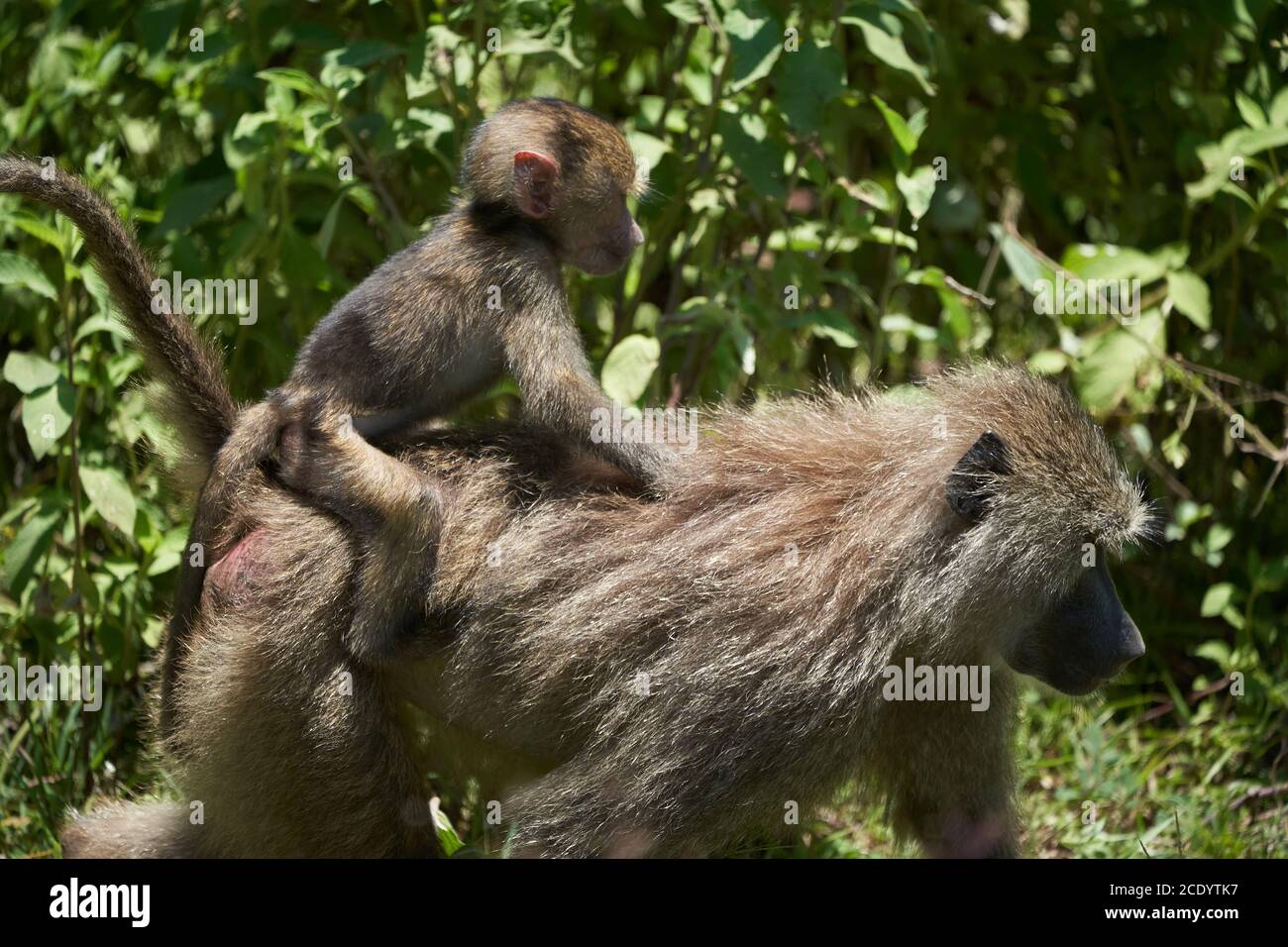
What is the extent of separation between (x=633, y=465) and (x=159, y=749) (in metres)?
1.47

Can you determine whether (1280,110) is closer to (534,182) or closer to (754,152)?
(754,152)

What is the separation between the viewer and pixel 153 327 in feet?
11.8

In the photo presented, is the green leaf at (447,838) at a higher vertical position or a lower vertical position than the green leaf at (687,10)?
lower

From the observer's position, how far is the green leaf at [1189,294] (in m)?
4.88

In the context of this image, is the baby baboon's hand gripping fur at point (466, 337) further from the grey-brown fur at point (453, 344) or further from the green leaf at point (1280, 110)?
the green leaf at point (1280, 110)

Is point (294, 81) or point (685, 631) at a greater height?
point (294, 81)

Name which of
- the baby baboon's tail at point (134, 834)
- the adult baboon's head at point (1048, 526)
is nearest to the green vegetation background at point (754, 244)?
the baby baboon's tail at point (134, 834)

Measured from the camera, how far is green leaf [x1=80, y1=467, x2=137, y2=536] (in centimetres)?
435

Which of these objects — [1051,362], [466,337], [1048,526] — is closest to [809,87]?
[466,337]

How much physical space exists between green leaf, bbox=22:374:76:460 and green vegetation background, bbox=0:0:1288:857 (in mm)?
10

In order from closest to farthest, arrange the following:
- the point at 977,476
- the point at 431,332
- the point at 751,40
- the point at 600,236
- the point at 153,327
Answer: the point at 977,476
the point at 431,332
the point at 153,327
the point at 600,236
the point at 751,40

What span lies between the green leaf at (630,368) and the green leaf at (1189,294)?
71.3 inches

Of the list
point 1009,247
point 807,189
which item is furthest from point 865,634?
point 807,189

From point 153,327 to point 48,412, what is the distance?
0.79 meters
